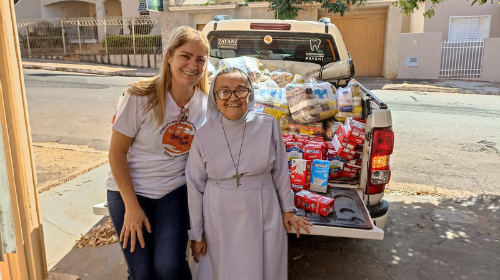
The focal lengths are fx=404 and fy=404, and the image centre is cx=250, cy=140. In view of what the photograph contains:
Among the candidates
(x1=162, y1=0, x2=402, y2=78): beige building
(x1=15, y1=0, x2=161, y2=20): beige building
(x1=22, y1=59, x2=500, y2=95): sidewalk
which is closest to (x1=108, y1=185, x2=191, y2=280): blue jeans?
(x1=22, y1=59, x2=500, y2=95): sidewalk

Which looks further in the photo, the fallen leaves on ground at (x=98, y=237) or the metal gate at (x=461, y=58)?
the metal gate at (x=461, y=58)

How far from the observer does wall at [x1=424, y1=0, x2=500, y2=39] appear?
19594 mm

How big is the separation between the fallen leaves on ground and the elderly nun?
1679 mm

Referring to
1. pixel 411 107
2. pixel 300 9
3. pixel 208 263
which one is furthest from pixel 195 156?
pixel 300 9

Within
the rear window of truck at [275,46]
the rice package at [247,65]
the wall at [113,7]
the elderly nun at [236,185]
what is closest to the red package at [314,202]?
the elderly nun at [236,185]

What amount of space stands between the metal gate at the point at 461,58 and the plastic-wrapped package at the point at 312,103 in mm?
15872

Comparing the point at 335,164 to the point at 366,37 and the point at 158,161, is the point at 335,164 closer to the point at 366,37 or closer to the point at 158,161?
the point at 158,161

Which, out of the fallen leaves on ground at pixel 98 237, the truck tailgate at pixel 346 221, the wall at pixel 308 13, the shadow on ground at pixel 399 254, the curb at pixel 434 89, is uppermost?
the wall at pixel 308 13

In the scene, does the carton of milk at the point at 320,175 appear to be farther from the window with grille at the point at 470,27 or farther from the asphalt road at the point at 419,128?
the window with grille at the point at 470,27

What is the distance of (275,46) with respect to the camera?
561 cm

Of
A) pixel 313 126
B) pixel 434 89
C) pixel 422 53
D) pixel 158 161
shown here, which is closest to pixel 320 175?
pixel 313 126

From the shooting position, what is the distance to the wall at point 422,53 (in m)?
17.5

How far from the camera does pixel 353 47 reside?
18906 mm

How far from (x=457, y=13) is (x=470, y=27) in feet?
3.22
